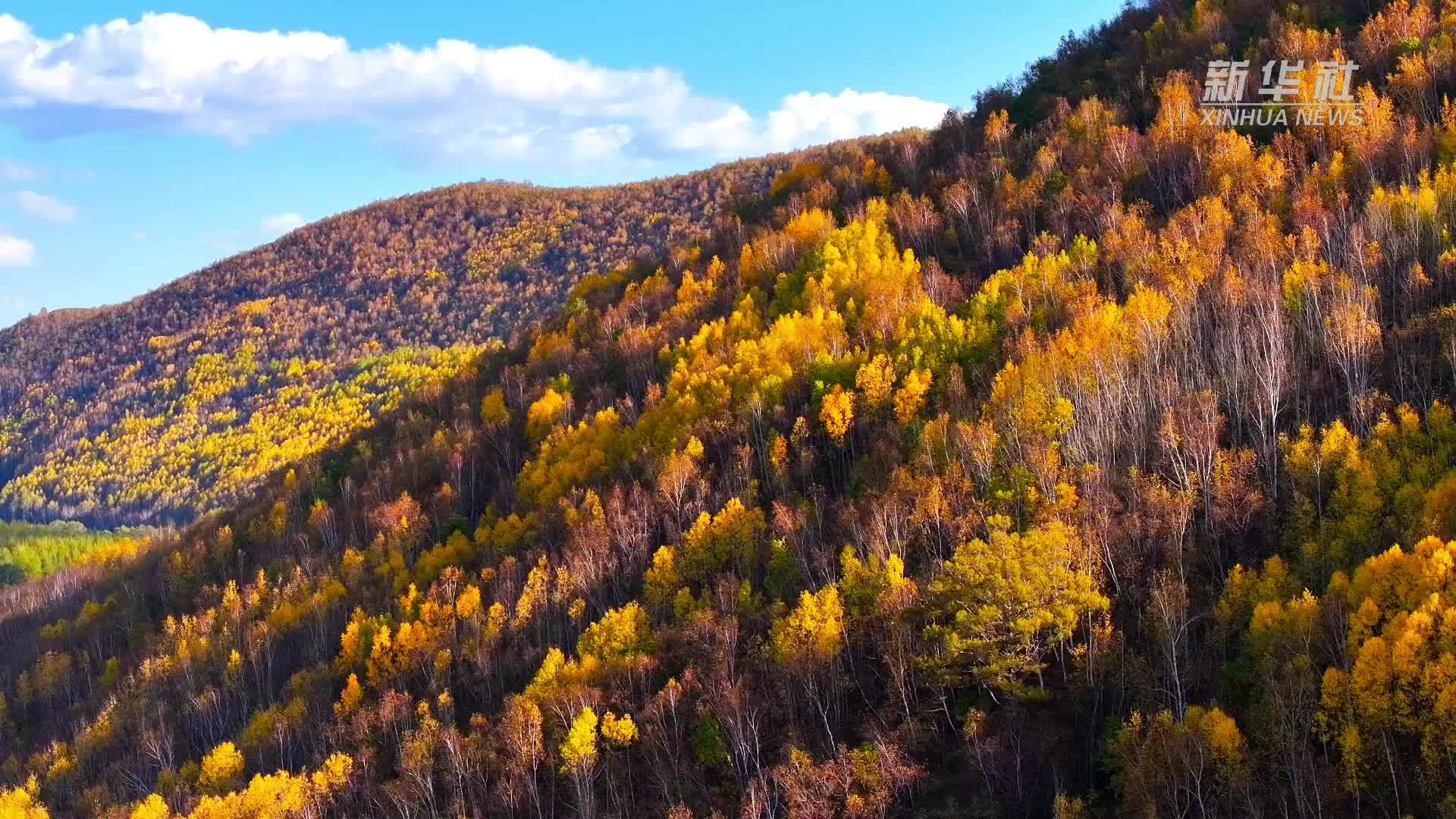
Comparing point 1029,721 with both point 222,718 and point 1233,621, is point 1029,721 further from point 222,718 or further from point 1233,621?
point 222,718

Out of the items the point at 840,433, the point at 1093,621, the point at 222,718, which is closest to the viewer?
the point at 1093,621

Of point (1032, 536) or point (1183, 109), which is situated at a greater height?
point (1183, 109)

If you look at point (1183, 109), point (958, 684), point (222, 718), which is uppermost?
point (1183, 109)

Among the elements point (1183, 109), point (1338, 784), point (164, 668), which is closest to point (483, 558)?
point (164, 668)

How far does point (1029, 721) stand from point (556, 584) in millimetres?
41230

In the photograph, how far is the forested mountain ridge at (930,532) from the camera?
52.9 metres

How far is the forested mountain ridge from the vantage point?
2083 inches

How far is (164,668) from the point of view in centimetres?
10188

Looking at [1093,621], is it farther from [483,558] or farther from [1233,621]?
[483,558]

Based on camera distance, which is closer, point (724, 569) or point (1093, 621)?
point (1093, 621)

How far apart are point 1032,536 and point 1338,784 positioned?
57.6ft

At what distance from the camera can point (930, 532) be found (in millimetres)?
69250

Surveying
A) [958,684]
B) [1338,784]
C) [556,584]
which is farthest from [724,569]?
[1338,784]

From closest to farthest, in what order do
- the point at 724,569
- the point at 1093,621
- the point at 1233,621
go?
the point at 1233,621 < the point at 1093,621 < the point at 724,569
